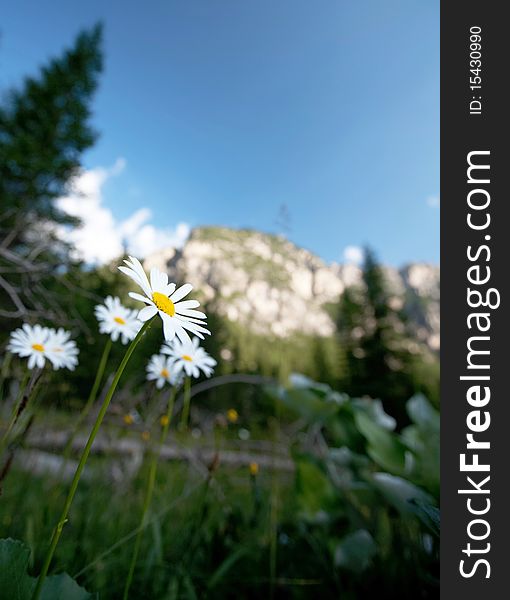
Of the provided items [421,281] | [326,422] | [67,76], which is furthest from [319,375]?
[421,281]

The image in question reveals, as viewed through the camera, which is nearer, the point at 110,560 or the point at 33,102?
the point at 110,560

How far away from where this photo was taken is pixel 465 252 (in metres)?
0.71

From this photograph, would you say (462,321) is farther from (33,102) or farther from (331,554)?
(33,102)

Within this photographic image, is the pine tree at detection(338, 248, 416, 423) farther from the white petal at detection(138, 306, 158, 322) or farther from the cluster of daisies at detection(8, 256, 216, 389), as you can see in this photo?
the white petal at detection(138, 306, 158, 322)

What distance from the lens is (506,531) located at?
60 centimetres

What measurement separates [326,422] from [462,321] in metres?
0.79

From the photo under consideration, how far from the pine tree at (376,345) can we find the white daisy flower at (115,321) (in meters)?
13.8

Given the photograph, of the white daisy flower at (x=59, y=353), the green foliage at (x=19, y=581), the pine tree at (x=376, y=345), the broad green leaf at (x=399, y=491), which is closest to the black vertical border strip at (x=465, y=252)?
the broad green leaf at (x=399, y=491)

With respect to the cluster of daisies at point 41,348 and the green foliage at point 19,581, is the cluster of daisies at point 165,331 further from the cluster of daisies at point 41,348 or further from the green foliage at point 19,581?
the green foliage at point 19,581

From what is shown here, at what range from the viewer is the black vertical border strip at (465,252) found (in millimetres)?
611

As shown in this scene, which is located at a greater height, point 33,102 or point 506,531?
point 33,102

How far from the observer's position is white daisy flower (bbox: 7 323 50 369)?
63 centimetres

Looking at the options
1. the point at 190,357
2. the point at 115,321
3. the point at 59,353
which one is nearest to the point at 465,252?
the point at 190,357

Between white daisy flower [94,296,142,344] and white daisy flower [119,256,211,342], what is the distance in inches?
12.3
